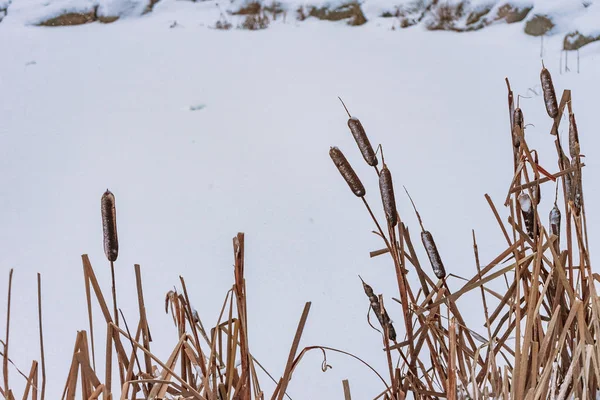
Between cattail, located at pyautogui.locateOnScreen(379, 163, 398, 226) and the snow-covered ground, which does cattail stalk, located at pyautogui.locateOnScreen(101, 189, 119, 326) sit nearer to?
cattail, located at pyautogui.locateOnScreen(379, 163, 398, 226)

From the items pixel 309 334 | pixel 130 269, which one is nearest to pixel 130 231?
pixel 130 269

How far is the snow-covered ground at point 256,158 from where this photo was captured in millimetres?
1491

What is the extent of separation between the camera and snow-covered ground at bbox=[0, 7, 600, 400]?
1.49 m

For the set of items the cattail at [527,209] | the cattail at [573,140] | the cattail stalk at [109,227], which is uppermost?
the cattail at [573,140]

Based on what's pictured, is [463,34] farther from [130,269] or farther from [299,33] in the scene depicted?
[130,269]

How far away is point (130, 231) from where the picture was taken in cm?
182

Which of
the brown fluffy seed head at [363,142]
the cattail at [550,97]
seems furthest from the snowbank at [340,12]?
the brown fluffy seed head at [363,142]

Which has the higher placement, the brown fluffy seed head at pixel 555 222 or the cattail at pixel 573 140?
the cattail at pixel 573 140

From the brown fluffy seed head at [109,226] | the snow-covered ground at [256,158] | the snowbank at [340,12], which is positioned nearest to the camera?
the brown fluffy seed head at [109,226]

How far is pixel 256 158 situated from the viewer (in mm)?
2100

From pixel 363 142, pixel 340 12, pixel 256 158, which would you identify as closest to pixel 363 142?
pixel 363 142

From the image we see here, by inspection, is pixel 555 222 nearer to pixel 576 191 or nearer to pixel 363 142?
pixel 576 191

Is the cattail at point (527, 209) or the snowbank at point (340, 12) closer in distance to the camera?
the cattail at point (527, 209)

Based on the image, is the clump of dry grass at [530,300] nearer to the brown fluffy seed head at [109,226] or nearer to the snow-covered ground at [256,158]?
the brown fluffy seed head at [109,226]
